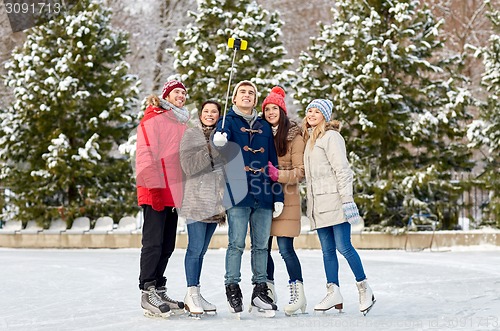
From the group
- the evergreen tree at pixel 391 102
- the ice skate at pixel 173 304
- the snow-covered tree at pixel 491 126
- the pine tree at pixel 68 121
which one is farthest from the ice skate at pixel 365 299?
the pine tree at pixel 68 121

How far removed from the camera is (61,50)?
17219 mm

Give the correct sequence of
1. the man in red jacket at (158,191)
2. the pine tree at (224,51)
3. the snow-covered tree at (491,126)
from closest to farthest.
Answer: the man in red jacket at (158,191), the snow-covered tree at (491,126), the pine tree at (224,51)

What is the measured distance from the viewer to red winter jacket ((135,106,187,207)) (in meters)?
5.88

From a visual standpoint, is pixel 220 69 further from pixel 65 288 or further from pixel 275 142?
pixel 275 142

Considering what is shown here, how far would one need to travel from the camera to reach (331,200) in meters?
5.91

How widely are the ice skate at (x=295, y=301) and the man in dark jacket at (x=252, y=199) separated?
0.12 m

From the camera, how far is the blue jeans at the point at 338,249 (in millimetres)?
5875

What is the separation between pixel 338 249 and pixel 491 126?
9.27 m

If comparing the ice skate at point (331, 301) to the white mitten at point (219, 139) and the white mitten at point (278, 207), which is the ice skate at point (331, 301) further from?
the white mitten at point (219, 139)

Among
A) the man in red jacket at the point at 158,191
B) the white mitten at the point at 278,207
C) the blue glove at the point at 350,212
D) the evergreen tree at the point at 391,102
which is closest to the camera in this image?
the blue glove at the point at 350,212

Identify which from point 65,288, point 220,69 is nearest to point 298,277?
point 65,288

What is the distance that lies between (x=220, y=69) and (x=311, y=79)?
2105mm

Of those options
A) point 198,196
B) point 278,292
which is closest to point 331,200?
point 198,196

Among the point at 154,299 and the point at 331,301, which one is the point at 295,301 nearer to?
the point at 331,301
